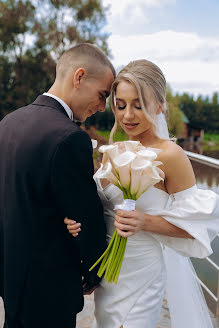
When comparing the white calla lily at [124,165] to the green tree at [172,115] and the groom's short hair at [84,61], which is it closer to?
the groom's short hair at [84,61]

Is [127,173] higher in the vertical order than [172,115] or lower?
higher

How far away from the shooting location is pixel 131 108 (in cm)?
180

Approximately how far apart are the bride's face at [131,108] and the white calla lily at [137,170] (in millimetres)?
483

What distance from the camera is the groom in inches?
58.6

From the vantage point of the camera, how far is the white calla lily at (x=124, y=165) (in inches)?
53.0

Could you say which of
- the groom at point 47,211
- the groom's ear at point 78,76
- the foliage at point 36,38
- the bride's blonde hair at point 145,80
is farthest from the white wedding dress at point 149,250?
the foliage at point 36,38

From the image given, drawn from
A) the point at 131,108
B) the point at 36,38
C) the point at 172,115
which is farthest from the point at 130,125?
the point at 36,38

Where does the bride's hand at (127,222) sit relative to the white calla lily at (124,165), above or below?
below

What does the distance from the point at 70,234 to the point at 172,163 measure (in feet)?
1.99

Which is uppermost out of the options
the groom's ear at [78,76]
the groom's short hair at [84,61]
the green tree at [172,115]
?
the groom's short hair at [84,61]

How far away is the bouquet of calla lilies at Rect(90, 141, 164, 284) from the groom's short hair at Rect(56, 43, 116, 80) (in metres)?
0.56

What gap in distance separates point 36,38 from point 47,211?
25.9m

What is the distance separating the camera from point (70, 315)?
1717 mm

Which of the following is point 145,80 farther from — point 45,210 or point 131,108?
point 45,210
